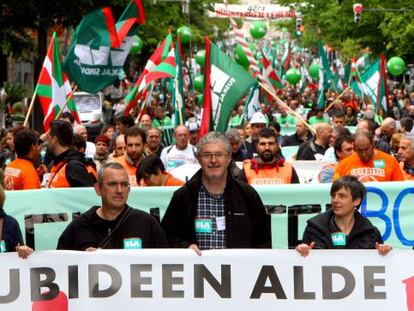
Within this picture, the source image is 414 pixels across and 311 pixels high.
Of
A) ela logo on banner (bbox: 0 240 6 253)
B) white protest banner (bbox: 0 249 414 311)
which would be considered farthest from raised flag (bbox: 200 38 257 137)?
white protest banner (bbox: 0 249 414 311)

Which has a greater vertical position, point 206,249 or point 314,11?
point 314,11

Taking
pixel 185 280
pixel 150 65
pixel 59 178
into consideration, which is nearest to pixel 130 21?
pixel 150 65

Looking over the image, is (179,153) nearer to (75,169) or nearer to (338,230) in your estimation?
(75,169)

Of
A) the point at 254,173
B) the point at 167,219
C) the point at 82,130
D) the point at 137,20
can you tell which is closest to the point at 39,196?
the point at 254,173

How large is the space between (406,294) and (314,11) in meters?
47.9

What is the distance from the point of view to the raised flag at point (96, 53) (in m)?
17.4

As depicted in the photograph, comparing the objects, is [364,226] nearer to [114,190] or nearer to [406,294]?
[406,294]

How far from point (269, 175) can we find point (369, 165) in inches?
35.4

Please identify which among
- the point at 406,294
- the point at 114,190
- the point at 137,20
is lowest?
the point at 406,294

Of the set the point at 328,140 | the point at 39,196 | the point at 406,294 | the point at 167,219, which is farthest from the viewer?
the point at 328,140

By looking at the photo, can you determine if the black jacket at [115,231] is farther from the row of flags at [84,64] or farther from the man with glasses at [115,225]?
the row of flags at [84,64]

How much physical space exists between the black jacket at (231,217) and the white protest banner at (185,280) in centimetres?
28

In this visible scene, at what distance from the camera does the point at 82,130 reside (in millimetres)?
14617

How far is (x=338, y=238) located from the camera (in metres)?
7.64
